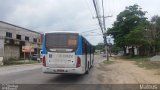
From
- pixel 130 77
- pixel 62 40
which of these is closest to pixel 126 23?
pixel 130 77

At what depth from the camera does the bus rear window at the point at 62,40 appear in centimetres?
1684

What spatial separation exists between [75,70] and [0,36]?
1680 inches

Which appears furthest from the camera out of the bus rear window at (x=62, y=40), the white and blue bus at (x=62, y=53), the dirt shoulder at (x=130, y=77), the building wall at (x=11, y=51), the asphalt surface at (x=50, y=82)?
the building wall at (x=11, y=51)

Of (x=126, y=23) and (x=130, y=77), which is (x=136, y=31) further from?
(x=130, y=77)

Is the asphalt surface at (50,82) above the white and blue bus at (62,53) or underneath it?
underneath

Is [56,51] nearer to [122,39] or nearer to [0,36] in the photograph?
[0,36]

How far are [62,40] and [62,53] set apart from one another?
2.54 feet

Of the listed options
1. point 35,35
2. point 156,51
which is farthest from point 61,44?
point 35,35

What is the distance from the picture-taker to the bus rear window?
1684cm

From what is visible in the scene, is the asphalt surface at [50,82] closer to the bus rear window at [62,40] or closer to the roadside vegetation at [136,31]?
the bus rear window at [62,40]

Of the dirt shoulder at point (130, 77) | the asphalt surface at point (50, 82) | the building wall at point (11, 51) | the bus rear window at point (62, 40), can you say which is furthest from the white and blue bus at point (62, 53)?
the building wall at point (11, 51)

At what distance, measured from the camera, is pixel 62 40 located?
55.5 ft

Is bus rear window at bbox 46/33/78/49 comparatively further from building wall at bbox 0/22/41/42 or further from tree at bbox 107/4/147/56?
tree at bbox 107/4/147/56

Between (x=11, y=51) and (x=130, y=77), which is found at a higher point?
(x=11, y=51)
